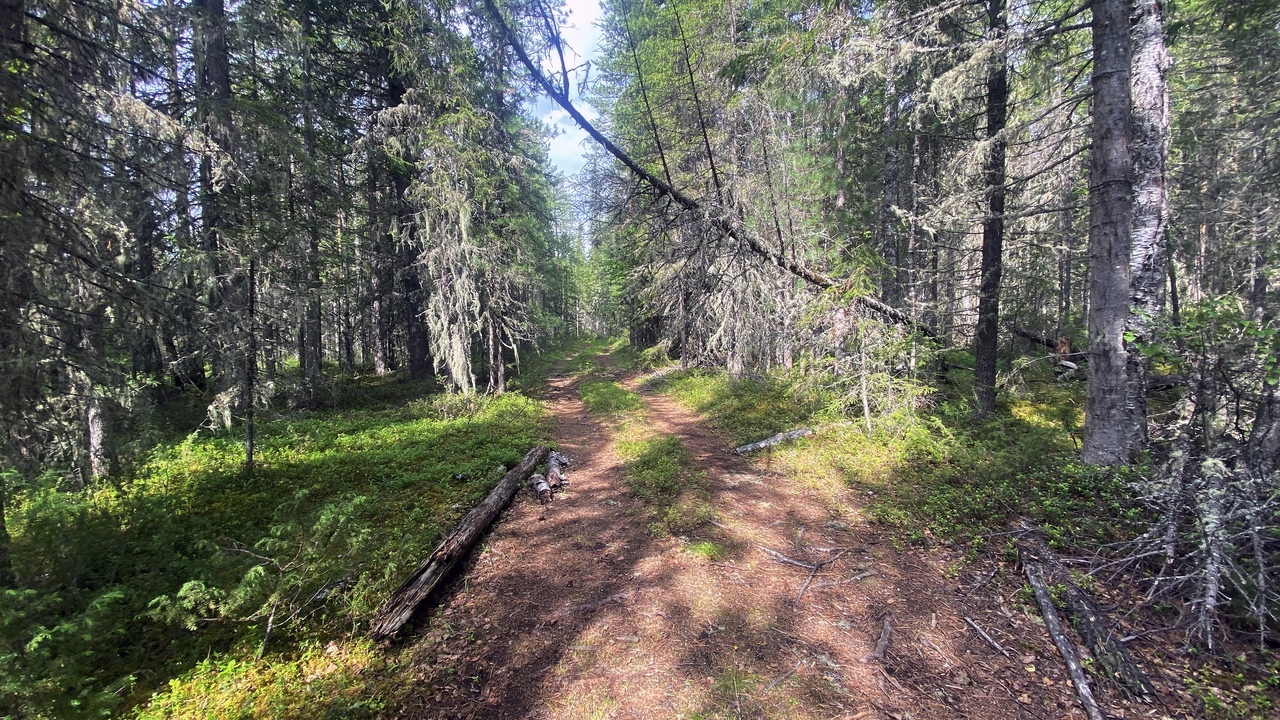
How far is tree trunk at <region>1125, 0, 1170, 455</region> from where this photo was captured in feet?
17.9

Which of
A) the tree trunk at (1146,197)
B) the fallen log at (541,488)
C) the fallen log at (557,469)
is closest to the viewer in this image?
the tree trunk at (1146,197)

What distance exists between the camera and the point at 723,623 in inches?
163

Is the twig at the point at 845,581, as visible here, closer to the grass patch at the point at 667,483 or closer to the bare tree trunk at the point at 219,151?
the grass patch at the point at 667,483

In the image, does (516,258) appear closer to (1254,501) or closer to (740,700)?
(740,700)

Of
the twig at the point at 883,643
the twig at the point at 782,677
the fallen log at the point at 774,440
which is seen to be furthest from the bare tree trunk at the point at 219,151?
the twig at the point at 883,643

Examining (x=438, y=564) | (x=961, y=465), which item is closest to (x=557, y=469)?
(x=438, y=564)

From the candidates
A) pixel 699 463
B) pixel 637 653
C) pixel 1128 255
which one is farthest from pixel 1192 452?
pixel 699 463

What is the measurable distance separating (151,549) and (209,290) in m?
4.21

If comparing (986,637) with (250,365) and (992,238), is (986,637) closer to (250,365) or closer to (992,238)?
(992,238)

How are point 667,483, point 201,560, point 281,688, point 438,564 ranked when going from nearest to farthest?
point 281,688 < point 201,560 < point 438,564 < point 667,483

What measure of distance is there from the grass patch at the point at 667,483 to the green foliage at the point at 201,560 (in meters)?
2.37

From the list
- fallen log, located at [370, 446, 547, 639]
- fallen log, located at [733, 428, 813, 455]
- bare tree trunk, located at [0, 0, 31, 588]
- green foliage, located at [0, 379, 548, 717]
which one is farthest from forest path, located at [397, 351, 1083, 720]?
bare tree trunk, located at [0, 0, 31, 588]

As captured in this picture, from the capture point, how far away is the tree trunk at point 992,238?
7941 mm

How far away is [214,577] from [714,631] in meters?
4.98
